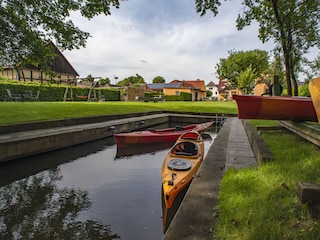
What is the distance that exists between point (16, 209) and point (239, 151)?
5.44m

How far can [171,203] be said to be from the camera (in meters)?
4.71

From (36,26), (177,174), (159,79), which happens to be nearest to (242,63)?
(36,26)

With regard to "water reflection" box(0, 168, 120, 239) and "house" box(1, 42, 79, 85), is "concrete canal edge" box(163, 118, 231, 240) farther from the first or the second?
"house" box(1, 42, 79, 85)

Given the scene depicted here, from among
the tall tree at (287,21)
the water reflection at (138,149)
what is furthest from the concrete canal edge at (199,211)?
the tall tree at (287,21)

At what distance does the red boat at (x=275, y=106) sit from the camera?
4898mm

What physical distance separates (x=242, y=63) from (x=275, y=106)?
161 ft

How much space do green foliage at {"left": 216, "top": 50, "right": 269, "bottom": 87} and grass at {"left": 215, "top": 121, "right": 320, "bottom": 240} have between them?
157 feet

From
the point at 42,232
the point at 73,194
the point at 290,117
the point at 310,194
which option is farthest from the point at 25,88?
the point at 310,194

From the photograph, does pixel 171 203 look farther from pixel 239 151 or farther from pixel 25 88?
pixel 25 88

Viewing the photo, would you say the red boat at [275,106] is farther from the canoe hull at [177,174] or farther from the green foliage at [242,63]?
the green foliage at [242,63]

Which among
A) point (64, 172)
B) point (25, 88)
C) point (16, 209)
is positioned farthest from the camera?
point (25, 88)

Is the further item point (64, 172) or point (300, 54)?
point (300, 54)

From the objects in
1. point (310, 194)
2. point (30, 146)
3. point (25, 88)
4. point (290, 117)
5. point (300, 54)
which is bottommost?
point (30, 146)

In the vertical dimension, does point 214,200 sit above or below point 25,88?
below
